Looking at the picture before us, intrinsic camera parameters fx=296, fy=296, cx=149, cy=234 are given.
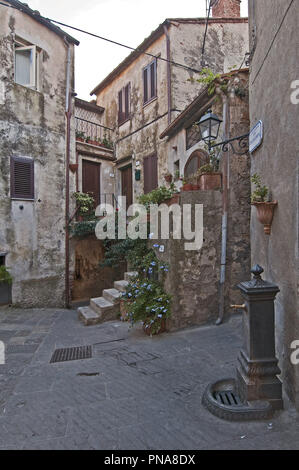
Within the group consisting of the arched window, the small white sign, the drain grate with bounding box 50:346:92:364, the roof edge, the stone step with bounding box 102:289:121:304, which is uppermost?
the roof edge

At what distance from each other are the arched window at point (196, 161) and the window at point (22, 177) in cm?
436

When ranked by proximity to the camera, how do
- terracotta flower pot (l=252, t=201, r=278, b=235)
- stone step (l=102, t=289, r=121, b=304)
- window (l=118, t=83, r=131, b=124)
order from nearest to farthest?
terracotta flower pot (l=252, t=201, r=278, b=235)
stone step (l=102, t=289, r=121, b=304)
window (l=118, t=83, r=131, b=124)

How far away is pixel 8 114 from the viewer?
7.89m

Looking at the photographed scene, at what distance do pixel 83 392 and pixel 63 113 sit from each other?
330 inches

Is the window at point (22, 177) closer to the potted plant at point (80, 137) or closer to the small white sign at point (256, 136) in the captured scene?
the potted plant at point (80, 137)

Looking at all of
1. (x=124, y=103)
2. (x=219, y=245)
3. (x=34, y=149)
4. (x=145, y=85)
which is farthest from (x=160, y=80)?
(x=219, y=245)

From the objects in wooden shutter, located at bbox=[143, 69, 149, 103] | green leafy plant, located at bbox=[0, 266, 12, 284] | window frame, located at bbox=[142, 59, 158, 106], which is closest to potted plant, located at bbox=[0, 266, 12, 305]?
green leafy plant, located at bbox=[0, 266, 12, 284]

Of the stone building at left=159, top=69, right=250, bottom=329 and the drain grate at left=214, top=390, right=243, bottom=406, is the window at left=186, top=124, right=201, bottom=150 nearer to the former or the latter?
the stone building at left=159, top=69, right=250, bottom=329

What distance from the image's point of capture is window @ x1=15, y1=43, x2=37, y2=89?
8266mm

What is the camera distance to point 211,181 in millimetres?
5809

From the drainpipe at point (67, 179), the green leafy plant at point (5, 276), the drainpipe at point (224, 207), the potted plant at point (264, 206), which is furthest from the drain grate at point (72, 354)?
the drainpipe at point (67, 179)

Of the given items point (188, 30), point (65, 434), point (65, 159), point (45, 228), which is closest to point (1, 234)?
point (45, 228)

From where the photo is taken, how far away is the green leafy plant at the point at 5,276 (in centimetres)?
760

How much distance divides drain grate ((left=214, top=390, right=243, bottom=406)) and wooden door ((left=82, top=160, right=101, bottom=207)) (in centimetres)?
914
